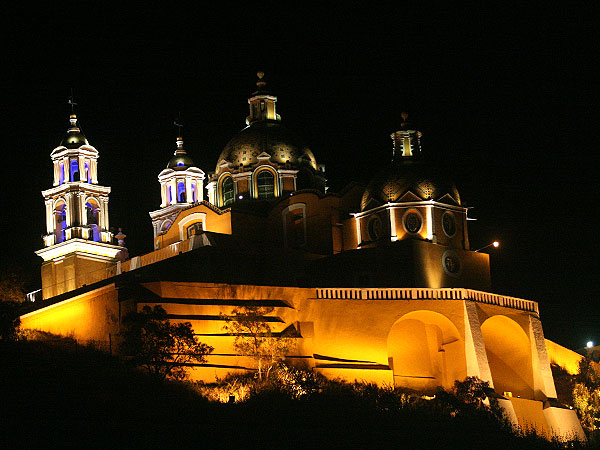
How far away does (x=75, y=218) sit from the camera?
56531 mm

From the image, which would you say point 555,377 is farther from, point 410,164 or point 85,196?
point 85,196

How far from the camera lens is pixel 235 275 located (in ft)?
148

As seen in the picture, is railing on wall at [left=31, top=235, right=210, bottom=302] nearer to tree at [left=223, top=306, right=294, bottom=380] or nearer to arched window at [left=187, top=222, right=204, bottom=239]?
arched window at [left=187, top=222, right=204, bottom=239]

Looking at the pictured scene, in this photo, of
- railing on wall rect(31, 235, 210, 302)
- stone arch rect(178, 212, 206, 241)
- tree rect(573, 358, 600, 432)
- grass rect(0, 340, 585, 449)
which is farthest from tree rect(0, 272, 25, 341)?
tree rect(573, 358, 600, 432)

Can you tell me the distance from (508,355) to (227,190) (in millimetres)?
17625

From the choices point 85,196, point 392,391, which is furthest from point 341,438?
point 85,196

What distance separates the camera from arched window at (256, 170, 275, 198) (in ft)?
177

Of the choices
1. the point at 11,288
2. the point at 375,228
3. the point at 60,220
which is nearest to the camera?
the point at 11,288

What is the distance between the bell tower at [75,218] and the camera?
56156 mm

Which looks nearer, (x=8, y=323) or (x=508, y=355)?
(x=8, y=323)

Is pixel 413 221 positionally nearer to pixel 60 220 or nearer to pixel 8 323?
pixel 8 323

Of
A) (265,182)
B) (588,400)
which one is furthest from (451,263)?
(265,182)

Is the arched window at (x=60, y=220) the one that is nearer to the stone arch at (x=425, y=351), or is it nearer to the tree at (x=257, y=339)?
the tree at (x=257, y=339)

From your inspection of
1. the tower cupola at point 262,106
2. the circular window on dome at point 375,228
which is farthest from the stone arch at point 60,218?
the circular window on dome at point 375,228
